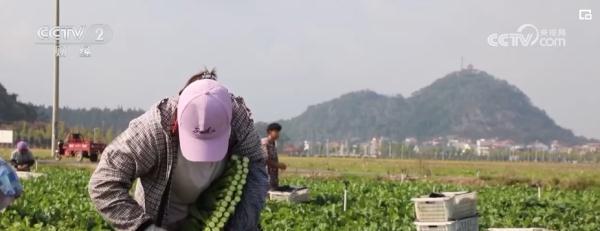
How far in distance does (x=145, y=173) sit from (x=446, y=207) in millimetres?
5640

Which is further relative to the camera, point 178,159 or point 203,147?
point 178,159

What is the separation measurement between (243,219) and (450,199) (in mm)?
5481

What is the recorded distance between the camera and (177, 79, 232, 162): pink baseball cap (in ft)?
10.7

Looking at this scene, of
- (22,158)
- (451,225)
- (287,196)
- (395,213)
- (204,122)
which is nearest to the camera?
(204,122)

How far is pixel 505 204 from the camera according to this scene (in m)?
15.6

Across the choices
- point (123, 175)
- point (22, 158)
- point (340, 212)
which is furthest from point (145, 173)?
point (22, 158)

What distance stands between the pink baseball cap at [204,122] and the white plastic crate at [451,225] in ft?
18.7

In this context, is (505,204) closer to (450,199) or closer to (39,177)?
(450,199)

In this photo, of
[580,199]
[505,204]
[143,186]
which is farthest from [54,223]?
[580,199]

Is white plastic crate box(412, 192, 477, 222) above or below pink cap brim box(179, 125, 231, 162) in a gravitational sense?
below

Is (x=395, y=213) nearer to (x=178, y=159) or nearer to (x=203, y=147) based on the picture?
(x=178, y=159)

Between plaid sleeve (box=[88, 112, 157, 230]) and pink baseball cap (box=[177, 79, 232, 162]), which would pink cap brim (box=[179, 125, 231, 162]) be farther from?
plaid sleeve (box=[88, 112, 157, 230])

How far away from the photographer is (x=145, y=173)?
354cm

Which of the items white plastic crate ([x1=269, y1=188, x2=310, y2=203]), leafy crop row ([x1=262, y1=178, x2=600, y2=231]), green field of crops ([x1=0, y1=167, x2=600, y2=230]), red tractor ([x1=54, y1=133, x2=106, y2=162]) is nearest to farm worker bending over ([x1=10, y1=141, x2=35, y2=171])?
green field of crops ([x1=0, y1=167, x2=600, y2=230])
